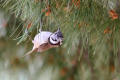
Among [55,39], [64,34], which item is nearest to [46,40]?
[55,39]

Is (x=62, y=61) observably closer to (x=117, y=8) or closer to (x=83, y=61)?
(x=83, y=61)

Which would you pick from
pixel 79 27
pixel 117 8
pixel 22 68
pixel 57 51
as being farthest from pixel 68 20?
pixel 22 68

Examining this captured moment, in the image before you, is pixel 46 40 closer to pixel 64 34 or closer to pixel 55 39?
pixel 55 39

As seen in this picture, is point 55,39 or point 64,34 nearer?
point 55,39

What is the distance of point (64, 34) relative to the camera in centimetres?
95

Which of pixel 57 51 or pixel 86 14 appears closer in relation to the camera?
pixel 86 14

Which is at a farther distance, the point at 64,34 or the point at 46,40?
the point at 64,34

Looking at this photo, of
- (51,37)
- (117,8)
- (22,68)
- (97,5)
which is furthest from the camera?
(22,68)

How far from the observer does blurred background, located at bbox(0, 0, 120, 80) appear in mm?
817

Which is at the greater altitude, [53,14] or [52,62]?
[53,14]

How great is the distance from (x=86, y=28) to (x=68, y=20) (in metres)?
0.06

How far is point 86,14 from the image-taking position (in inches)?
32.6

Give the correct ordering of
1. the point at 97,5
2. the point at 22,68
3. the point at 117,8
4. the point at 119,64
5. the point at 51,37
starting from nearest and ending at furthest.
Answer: the point at 51,37, the point at 97,5, the point at 117,8, the point at 119,64, the point at 22,68

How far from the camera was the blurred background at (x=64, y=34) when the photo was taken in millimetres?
817
